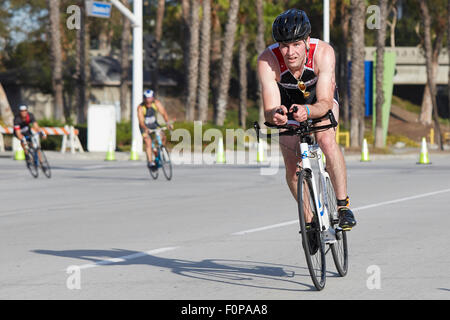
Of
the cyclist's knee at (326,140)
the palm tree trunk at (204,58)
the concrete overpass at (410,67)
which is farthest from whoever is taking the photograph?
the concrete overpass at (410,67)

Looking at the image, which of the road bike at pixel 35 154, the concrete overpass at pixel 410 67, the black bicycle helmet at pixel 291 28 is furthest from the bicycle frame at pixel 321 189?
the concrete overpass at pixel 410 67

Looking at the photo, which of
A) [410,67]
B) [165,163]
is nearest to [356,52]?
[165,163]

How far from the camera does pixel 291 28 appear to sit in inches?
299

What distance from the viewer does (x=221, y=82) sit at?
47.0 metres

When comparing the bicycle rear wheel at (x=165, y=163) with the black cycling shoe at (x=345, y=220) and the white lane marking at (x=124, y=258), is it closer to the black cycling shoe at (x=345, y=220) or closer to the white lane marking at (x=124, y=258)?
the white lane marking at (x=124, y=258)

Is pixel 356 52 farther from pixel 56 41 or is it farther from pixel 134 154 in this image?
pixel 56 41

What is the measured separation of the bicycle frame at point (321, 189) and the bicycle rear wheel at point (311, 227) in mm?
33

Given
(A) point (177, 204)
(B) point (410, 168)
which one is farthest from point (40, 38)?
(A) point (177, 204)

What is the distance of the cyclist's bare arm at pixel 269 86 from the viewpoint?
7.52 metres

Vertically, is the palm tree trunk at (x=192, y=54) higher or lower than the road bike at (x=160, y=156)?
higher

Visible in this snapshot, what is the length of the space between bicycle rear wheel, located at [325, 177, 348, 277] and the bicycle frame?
8 centimetres

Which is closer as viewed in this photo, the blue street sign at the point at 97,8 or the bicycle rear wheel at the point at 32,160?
the bicycle rear wheel at the point at 32,160
